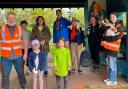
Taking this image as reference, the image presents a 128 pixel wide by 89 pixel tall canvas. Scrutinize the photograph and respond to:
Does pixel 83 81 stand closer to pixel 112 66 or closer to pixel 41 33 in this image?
pixel 112 66

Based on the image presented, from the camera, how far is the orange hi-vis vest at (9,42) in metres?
6.00

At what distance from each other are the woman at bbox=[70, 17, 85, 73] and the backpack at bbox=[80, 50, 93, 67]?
5.6 inches

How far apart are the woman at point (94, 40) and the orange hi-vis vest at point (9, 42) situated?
2.46m

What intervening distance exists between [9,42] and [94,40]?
8.91 feet

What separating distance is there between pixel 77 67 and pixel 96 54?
0.68 metres

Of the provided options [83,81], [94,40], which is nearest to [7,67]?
[83,81]

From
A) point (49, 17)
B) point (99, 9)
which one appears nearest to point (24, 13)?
point (49, 17)

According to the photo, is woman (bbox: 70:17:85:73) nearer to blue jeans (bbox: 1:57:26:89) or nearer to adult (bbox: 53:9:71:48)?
adult (bbox: 53:9:71:48)

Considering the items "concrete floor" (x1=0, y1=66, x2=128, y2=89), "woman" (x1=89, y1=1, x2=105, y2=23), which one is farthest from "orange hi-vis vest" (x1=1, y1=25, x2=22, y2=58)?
"woman" (x1=89, y1=1, x2=105, y2=23)

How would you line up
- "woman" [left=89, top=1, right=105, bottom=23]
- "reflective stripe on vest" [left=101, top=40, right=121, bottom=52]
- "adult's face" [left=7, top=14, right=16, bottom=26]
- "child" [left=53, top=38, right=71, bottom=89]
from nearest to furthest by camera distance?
"adult's face" [left=7, top=14, right=16, bottom=26], "child" [left=53, top=38, right=71, bottom=89], "reflective stripe on vest" [left=101, top=40, right=121, bottom=52], "woman" [left=89, top=1, right=105, bottom=23]

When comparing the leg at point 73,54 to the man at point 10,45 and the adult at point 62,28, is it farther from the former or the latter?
the man at point 10,45

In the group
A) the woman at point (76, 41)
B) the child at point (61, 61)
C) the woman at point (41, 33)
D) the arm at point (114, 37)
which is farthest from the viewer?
the woman at point (76, 41)

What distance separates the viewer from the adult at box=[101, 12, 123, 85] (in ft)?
21.8

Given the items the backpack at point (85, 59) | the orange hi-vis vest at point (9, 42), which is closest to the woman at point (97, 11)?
the backpack at point (85, 59)
